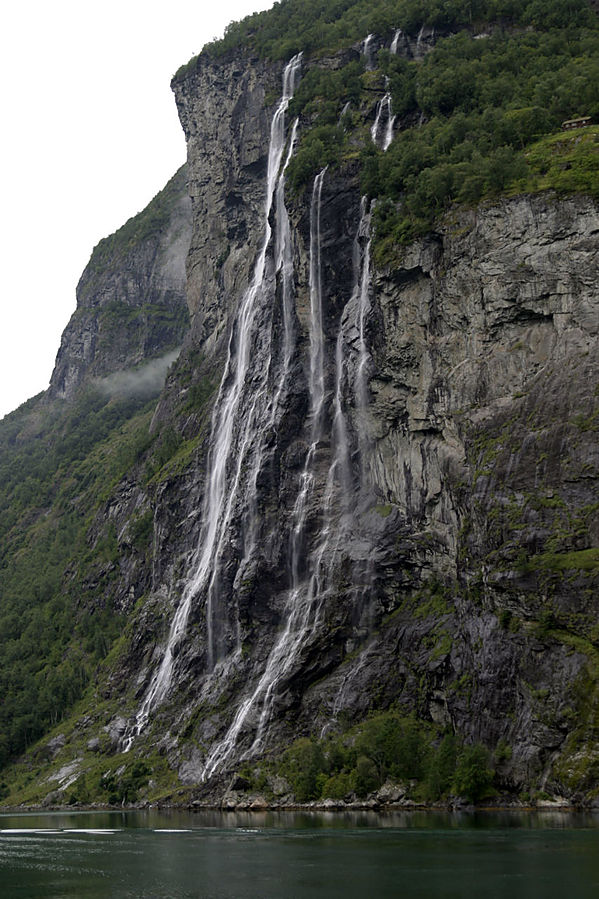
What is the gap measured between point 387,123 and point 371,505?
4202 centimetres

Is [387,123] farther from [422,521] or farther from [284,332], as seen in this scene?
[422,521]

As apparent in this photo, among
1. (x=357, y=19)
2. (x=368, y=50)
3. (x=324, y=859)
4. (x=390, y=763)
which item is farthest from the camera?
(x=357, y=19)

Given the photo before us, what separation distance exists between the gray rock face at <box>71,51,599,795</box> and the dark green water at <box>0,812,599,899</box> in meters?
9.09

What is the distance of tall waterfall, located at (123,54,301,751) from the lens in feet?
288

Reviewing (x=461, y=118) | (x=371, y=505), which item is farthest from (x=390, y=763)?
(x=461, y=118)

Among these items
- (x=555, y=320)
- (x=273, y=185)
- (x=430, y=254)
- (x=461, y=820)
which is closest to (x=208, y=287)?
(x=273, y=185)

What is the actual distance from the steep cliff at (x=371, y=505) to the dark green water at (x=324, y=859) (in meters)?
8.09

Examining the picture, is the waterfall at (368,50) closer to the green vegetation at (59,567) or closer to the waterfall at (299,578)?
the waterfall at (299,578)

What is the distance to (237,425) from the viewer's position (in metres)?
95.1

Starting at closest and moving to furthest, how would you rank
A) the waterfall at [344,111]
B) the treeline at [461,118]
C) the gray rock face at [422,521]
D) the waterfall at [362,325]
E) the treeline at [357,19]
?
the gray rock face at [422,521] < the treeline at [461,118] < the waterfall at [362,325] < the waterfall at [344,111] < the treeline at [357,19]

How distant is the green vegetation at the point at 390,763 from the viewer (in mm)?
54000

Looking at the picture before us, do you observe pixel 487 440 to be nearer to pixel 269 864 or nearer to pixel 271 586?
pixel 271 586

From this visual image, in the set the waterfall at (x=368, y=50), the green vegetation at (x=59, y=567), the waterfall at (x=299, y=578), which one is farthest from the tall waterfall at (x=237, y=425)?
the green vegetation at (x=59, y=567)

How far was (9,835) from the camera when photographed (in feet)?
193
